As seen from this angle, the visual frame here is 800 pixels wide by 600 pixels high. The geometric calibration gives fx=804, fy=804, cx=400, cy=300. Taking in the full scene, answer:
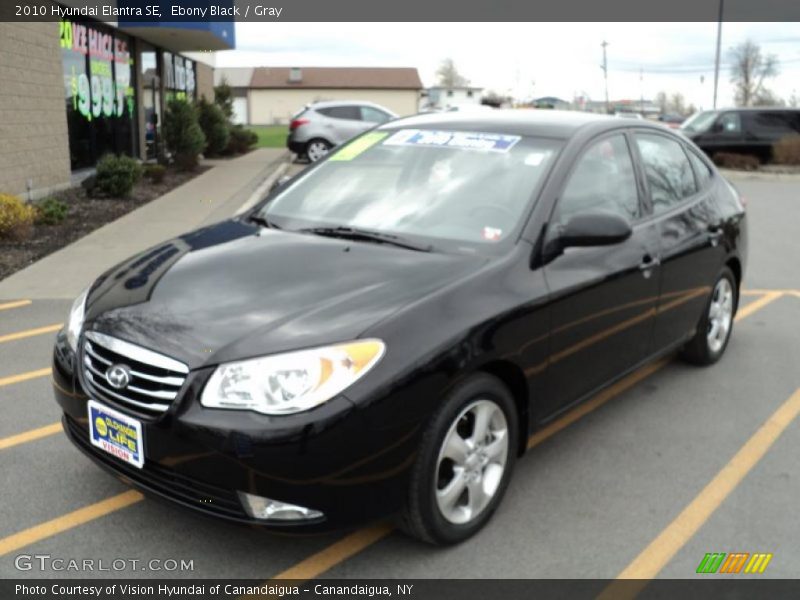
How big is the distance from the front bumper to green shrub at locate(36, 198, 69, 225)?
8.60 metres

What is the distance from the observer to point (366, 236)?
3.68 meters

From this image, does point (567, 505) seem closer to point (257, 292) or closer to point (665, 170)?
point (257, 292)

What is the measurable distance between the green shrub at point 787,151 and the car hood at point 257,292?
21371 millimetres

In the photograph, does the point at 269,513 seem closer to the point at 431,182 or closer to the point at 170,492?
the point at 170,492

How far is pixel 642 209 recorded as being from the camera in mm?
4344

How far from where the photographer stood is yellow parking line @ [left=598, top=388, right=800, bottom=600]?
3039 mm

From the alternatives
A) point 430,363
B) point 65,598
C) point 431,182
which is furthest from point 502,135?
point 65,598

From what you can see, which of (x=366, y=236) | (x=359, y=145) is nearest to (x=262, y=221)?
(x=366, y=236)

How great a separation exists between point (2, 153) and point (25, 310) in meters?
5.74

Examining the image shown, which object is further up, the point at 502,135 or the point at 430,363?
the point at 502,135

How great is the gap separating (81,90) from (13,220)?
6864 mm

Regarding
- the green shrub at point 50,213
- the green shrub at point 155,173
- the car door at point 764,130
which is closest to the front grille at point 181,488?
the green shrub at point 50,213

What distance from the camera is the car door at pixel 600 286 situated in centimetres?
359

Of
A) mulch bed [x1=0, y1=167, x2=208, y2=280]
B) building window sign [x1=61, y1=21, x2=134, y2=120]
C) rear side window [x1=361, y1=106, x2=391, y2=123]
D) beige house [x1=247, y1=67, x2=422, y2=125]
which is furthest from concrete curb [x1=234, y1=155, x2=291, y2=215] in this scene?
beige house [x1=247, y1=67, x2=422, y2=125]
